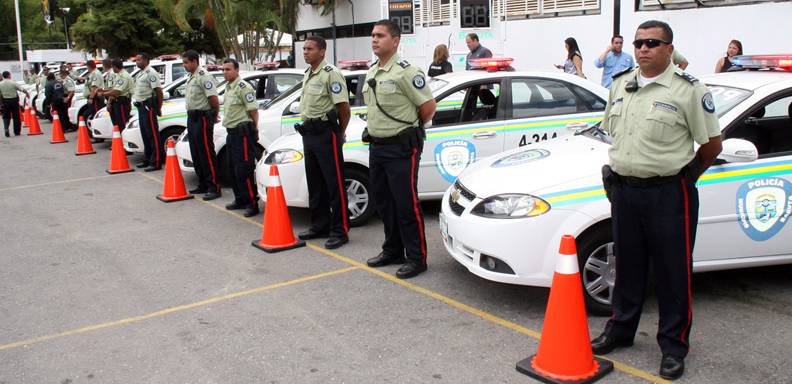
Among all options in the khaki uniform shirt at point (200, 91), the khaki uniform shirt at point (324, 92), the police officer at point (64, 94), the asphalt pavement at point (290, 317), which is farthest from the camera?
the police officer at point (64, 94)

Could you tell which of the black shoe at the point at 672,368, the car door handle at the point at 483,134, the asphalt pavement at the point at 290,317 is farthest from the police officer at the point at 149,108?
the black shoe at the point at 672,368

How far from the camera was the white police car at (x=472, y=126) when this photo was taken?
7.21 meters

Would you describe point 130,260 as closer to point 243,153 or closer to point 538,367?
point 243,153

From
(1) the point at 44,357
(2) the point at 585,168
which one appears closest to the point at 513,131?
(2) the point at 585,168

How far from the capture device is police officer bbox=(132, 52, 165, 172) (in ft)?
36.9

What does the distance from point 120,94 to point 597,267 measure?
33.7 feet

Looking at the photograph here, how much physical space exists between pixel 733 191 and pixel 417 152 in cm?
226

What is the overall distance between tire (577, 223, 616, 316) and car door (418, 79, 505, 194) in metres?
2.56

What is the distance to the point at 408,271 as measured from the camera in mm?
5809

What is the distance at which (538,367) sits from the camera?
4.00m

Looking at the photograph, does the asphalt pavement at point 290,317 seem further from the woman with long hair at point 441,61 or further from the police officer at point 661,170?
the woman with long hair at point 441,61

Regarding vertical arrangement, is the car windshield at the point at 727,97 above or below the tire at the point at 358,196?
above

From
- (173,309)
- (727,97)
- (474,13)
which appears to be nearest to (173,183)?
(173,309)

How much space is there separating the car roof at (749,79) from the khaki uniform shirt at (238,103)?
4623mm
